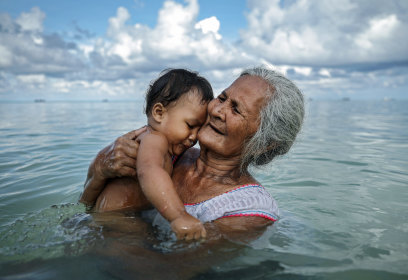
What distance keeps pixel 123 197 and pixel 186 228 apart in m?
1.09

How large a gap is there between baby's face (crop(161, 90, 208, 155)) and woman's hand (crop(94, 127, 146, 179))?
1.22 ft

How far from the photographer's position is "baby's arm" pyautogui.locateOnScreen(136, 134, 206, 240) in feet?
7.55

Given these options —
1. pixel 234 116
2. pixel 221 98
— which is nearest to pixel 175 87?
pixel 221 98

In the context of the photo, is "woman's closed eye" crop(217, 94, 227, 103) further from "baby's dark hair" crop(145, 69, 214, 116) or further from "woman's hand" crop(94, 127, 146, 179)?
"woman's hand" crop(94, 127, 146, 179)

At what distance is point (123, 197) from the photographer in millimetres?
3135

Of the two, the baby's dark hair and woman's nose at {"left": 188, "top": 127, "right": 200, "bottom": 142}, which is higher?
the baby's dark hair

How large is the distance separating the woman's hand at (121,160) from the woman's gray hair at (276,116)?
3.62 feet

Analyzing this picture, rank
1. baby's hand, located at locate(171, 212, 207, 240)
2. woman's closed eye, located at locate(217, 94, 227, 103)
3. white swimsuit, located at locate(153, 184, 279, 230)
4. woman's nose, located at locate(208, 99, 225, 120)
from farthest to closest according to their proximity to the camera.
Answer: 1. woman's closed eye, located at locate(217, 94, 227, 103)
2. woman's nose, located at locate(208, 99, 225, 120)
3. white swimsuit, located at locate(153, 184, 279, 230)
4. baby's hand, located at locate(171, 212, 207, 240)

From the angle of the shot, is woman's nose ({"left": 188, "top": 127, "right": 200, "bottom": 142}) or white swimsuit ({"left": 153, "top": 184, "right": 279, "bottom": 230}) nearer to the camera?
white swimsuit ({"left": 153, "top": 184, "right": 279, "bottom": 230})

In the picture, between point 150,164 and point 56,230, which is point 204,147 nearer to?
point 150,164

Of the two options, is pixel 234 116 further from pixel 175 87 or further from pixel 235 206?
pixel 235 206

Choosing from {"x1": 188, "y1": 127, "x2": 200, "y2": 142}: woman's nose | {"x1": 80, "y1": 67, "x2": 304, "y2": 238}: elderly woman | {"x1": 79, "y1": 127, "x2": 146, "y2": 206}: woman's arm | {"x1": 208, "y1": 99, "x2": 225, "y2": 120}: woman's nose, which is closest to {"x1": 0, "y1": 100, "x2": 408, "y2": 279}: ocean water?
{"x1": 80, "y1": 67, "x2": 304, "y2": 238}: elderly woman

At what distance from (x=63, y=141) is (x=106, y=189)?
698 centimetres

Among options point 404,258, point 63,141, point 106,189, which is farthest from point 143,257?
point 63,141
